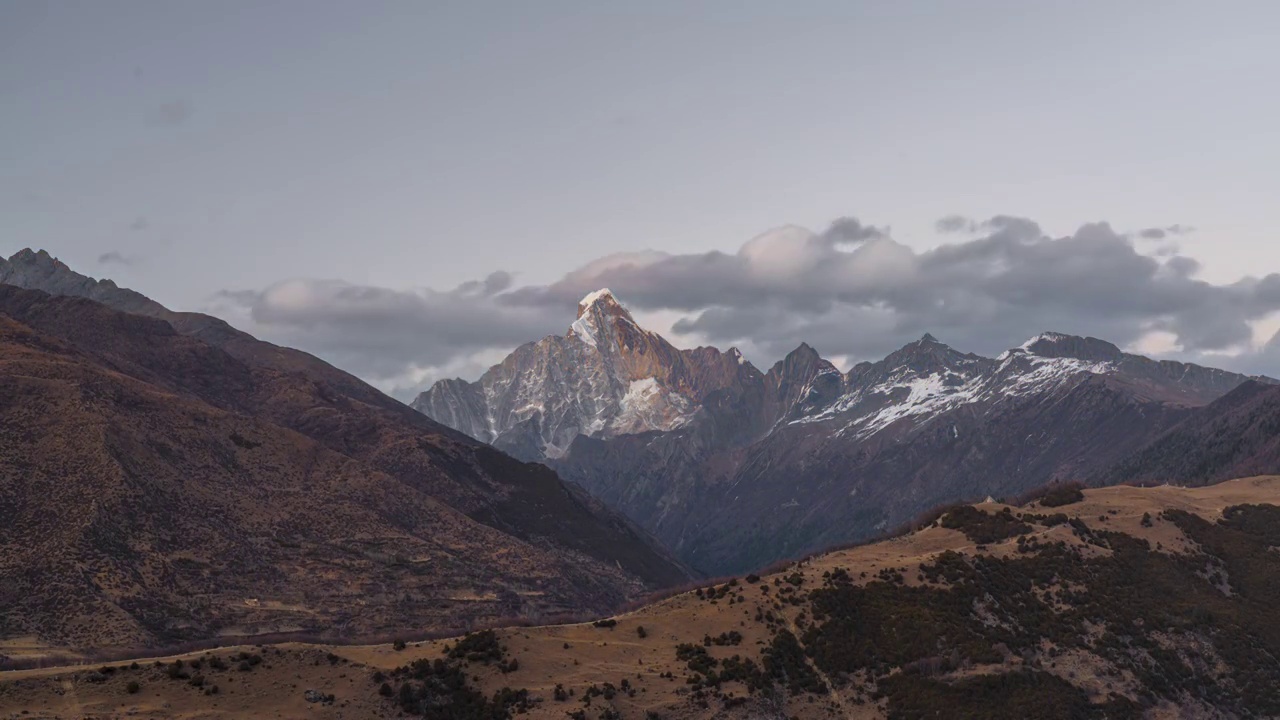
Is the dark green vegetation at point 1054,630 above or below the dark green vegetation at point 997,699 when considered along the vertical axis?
above

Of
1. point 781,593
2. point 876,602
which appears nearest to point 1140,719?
point 876,602

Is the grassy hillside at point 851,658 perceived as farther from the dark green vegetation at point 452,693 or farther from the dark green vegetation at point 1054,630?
the dark green vegetation at point 1054,630

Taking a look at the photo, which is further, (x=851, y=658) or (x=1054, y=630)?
(x=1054, y=630)

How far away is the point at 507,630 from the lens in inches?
6063

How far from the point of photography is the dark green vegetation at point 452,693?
433ft

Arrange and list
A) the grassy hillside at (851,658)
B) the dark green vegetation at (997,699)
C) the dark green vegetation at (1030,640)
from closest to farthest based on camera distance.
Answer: the grassy hillside at (851,658), the dark green vegetation at (997,699), the dark green vegetation at (1030,640)

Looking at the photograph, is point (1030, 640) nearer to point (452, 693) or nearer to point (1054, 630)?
point (1054, 630)

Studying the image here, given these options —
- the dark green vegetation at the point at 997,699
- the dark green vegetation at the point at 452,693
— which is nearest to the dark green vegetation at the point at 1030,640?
the dark green vegetation at the point at 997,699

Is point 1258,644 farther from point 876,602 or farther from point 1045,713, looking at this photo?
point 876,602

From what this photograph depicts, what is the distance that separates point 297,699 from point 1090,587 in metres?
131

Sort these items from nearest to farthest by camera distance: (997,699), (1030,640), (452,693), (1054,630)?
(452,693)
(997,699)
(1030,640)
(1054,630)

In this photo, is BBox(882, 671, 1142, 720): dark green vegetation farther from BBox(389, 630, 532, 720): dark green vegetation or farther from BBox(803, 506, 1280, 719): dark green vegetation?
BBox(389, 630, 532, 720): dark green vegetation

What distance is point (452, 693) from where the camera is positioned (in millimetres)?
135250

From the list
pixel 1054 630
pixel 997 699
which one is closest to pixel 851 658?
pixel 997 699
